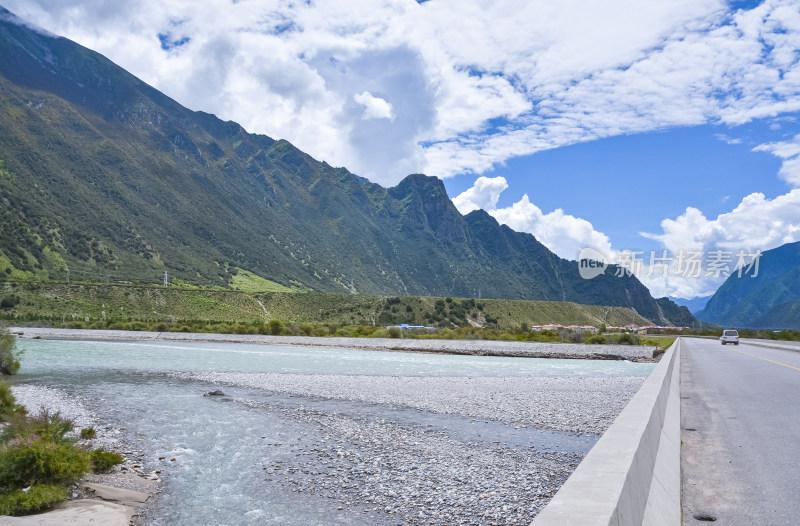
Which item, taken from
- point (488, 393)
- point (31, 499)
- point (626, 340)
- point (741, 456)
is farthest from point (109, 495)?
point (626, 340)

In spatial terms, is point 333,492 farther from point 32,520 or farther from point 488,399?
point 488,399

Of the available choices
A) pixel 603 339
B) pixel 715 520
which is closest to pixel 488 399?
pixel 715 520

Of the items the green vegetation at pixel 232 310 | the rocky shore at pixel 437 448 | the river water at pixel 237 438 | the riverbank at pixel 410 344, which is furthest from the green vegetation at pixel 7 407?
the green vegetation at pixel 232 310

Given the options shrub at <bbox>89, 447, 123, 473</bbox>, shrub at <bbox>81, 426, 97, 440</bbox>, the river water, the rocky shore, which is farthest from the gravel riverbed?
shrub at <bbox>89, 447, 123, 473</bbox>

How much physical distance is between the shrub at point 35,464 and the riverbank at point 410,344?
48173 millimetres

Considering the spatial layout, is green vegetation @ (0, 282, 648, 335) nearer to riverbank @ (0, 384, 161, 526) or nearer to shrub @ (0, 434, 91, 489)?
riverbank @ (0, 384, 161, 526)

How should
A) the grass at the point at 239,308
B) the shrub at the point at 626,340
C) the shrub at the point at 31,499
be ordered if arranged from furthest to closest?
the grass at the point at 239,308, the shrub at the point at 626,340, the shrub at the point at 31,499

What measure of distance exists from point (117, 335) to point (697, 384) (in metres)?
72.8

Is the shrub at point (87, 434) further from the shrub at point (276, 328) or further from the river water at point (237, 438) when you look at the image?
the shrub at point (276, 328)

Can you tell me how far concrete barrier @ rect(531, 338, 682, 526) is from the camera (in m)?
3.24

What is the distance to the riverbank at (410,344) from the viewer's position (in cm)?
5719

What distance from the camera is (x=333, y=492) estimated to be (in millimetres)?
9695

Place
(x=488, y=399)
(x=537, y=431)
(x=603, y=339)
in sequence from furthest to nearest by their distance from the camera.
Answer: (x=603, y=339) → (x=488, y=399) → (x=537, y=431)

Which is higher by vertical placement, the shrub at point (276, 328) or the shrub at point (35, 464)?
the shrub at point (35, 464)
